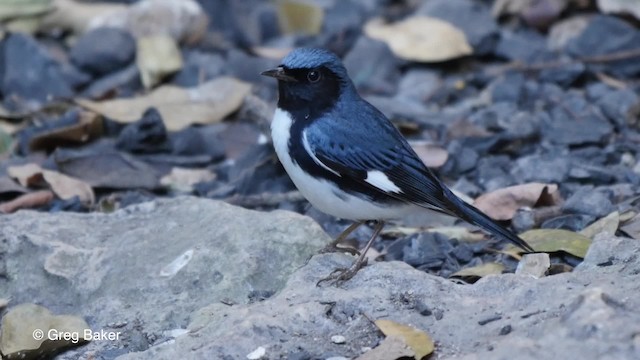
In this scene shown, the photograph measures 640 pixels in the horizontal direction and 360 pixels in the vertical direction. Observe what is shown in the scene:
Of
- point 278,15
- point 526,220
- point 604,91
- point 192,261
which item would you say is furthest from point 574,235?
point 278,15

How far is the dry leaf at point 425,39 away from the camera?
7.83 metres

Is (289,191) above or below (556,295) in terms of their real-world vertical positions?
below

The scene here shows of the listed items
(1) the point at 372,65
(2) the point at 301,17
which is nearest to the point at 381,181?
(1) the point at 372,65

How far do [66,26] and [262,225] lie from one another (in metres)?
4.36

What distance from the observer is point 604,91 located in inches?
285

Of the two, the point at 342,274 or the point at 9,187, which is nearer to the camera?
the point at 342,274

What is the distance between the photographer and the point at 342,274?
438 centimetres

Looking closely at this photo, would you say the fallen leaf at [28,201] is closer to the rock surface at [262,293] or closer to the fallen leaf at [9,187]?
the fallen leaf at [9,187]

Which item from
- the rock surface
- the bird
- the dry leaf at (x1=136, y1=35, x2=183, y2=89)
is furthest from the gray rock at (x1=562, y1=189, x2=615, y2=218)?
the dry leaf at (x1=136, y1=35, x2=183, y2=89)

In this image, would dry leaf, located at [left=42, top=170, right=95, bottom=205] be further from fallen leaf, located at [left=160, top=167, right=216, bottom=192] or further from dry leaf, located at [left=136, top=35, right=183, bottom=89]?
dry leaf, located at [left=136, top=35, right=183, bottom=89]

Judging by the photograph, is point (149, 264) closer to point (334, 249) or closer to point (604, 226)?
point (334, 249)

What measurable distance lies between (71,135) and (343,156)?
2.48m

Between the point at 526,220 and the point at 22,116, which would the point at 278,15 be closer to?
the point at 22,116

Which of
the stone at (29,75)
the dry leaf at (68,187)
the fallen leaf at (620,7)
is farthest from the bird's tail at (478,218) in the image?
the stone at (29,75)
